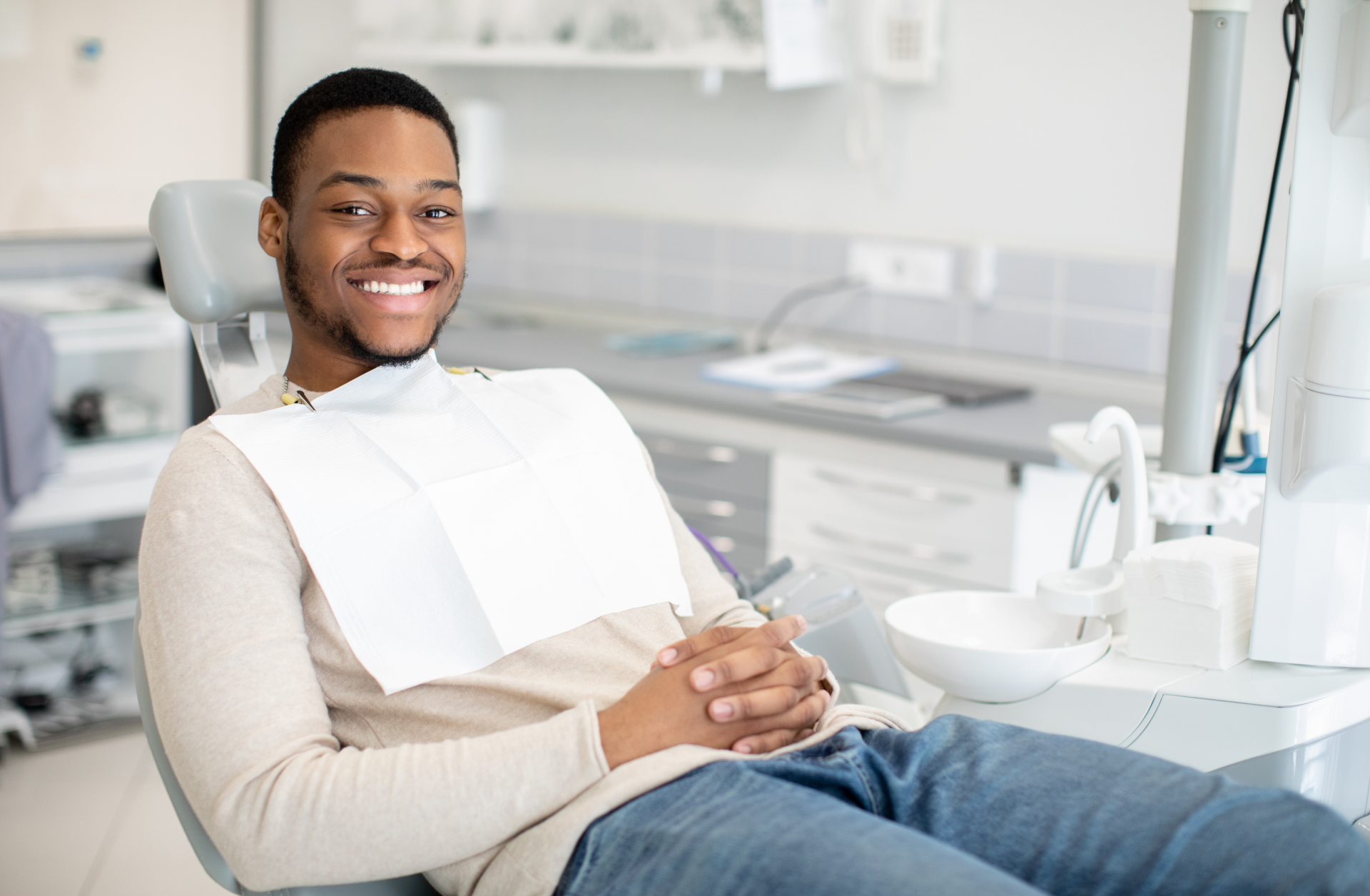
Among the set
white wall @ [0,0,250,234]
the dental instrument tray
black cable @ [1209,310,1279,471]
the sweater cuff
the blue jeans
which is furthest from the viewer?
white wall @ [0,0,250,234]

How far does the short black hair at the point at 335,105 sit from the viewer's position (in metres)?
1.42

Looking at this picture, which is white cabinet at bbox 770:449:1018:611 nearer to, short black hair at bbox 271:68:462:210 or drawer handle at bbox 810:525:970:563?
drawer handle at bbox 810:525:970:563

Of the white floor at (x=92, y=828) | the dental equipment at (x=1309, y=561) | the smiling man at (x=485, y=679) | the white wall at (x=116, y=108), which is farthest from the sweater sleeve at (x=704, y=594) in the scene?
the white wall at (x=116, y=108)

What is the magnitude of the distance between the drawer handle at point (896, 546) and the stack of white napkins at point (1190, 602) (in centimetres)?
108

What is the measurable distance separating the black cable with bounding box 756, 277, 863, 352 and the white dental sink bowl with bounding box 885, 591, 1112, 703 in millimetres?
1692

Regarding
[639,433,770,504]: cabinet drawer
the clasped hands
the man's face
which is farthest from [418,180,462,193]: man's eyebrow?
[639,433,770,504]: cabinet drawer

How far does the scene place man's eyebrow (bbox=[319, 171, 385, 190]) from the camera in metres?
1.40

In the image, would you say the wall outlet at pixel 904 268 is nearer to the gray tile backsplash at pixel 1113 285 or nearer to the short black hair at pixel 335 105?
the gray tile backsplash at pixel 1113 285

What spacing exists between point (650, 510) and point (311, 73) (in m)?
2.99

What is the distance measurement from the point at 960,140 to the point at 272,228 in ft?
6.29

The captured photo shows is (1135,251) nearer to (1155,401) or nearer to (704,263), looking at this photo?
(1155,401)

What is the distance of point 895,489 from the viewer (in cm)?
260

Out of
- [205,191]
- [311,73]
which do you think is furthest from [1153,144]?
[311,73]

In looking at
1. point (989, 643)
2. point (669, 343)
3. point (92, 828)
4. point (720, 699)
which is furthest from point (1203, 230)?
point (92, 828)
